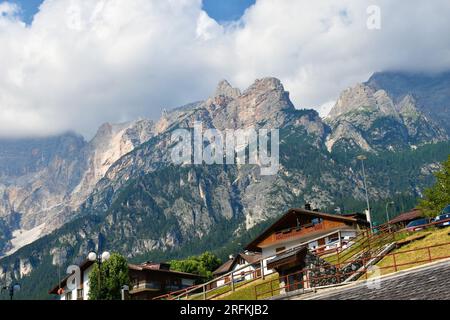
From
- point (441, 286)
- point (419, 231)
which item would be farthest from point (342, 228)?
point (441, 286)

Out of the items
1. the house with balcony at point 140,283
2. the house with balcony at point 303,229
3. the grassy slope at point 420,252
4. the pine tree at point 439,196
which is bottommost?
the house with balcony at point 140,283

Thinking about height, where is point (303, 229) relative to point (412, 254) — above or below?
above

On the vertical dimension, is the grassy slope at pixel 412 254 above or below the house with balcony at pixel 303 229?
below

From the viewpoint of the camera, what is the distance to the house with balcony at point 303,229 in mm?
71188

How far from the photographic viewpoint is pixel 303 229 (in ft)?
237

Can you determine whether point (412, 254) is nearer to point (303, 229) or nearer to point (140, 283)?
point (303, 229)

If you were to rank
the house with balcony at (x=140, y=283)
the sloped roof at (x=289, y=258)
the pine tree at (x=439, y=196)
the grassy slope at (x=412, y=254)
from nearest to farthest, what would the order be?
1. the grassy slope at (x=412, y=254)
2. the sloped roof at (x=289, y=258)
3. the pine tree at (x=439, y=196)
4. the house with balcony at (x=140, y=283)

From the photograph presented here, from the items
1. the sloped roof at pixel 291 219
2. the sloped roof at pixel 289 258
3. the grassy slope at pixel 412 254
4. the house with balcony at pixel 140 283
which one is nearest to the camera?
the grassy slope at pixel 412 254

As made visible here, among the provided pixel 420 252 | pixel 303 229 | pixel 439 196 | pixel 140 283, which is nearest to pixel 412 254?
pixel 420 252

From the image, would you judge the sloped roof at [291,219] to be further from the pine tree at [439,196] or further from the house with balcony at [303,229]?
the pine tree at [439,196]

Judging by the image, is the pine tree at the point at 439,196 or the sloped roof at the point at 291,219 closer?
the pine tree at the point at 439,196

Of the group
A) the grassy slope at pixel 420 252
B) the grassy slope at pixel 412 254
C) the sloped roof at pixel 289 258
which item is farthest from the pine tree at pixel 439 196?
the sloped roof at pixel 289 258
